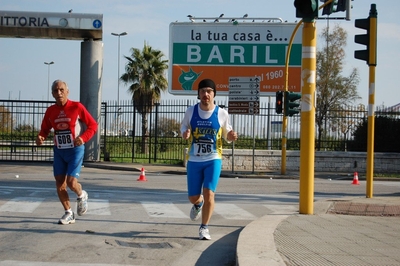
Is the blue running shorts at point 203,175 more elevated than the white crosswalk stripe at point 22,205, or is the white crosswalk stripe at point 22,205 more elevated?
the blue running shorts at point 203,175

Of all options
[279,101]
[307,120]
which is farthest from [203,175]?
[279,101]

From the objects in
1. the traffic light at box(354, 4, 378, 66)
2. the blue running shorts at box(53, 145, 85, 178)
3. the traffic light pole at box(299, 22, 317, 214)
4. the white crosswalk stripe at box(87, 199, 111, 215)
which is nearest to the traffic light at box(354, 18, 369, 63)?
the traffic light at box(354, 4, 378, 66)

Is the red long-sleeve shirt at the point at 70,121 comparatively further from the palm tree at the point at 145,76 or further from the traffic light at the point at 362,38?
the palm tree at the point at 145,76

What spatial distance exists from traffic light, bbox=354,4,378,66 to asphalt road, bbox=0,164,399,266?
295 centimetres

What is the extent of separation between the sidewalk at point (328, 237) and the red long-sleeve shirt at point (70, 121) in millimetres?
2517

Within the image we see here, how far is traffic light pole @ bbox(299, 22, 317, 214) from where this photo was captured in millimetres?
9305

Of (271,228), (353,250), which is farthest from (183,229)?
(353,250)

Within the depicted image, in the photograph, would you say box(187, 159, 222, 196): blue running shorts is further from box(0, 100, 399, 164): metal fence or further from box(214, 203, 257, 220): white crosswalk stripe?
box(0, 100, 399, 164): metal fence

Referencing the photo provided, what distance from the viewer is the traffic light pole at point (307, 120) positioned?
9305 millimetres

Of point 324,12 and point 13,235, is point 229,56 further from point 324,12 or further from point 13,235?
point 13,235

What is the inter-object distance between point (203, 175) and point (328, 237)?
5.31 feet

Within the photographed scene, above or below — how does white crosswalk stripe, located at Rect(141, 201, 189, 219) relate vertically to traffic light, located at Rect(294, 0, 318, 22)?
below

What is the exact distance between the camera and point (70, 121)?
873 cm

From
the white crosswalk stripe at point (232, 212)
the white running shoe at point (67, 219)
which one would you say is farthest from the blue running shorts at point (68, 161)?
the white crosswalk stripe at point (232, 212)
